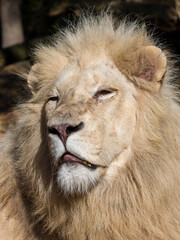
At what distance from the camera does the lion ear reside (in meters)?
3.05

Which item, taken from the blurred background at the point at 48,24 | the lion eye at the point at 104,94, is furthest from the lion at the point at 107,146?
the blurred background at the point at 48,24

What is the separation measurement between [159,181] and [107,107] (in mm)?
640

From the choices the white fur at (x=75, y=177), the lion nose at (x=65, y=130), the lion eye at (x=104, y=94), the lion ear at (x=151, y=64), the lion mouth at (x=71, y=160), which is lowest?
the white fur at (x=75, y=177)

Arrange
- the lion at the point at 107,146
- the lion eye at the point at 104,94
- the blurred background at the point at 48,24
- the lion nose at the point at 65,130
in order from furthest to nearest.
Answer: the blurred background at the point at 48,24 < the lion eye at the point at 104,94 < the lion at the point at 107,146 < the lion nose at the point at 65,130

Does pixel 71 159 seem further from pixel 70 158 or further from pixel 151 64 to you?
pixel 151 64

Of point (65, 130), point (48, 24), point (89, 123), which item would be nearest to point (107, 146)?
point (89, 123)

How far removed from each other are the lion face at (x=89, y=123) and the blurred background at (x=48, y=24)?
87cm

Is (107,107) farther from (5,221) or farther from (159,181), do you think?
(5,221)

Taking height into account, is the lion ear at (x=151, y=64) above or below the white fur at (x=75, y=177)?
above

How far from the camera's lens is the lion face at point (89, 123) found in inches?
110

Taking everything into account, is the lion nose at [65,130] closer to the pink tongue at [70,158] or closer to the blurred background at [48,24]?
the pink tongue at [70,158]

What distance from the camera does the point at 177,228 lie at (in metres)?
3.13

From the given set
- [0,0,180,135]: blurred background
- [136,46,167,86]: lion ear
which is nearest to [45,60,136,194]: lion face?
[136,46,167,86]: lion ear

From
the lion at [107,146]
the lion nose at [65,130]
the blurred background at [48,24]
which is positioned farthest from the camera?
the blurred background at [48,24]
